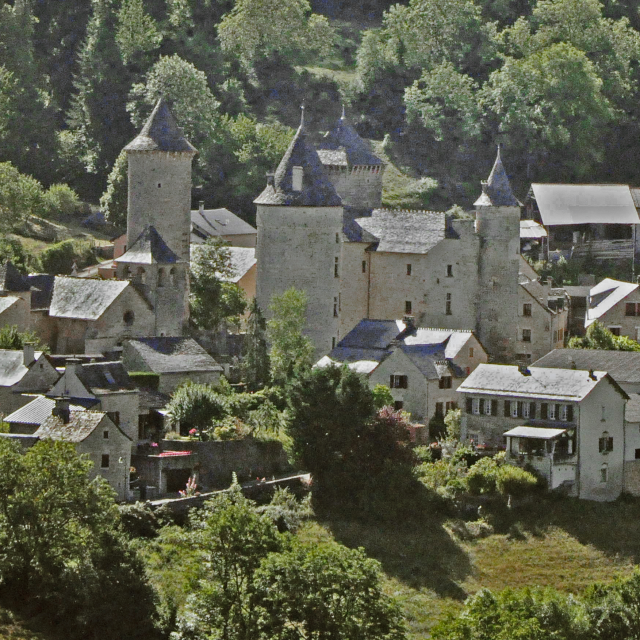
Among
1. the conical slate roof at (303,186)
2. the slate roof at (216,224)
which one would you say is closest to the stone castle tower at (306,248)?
the conical slate roof at (303,186)

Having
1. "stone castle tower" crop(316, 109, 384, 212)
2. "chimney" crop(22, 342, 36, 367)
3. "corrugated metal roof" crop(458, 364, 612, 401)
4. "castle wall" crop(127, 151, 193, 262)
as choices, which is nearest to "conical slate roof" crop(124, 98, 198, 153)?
"castle wall" crop(127, 151, 193, 262)

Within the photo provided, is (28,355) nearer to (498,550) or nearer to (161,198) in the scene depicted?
(161,198)

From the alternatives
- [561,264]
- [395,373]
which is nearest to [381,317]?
[395,373]

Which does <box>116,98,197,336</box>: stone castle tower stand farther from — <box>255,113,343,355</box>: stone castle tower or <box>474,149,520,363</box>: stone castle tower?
<box>474,149,520,363</box>: stone castle tower

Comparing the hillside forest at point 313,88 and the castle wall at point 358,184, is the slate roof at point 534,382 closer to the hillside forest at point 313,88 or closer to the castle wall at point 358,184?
the castle wall at point 358,184

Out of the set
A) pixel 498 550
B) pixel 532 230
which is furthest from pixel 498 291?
pixel 498 550

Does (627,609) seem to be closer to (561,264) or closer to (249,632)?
(249,632)
